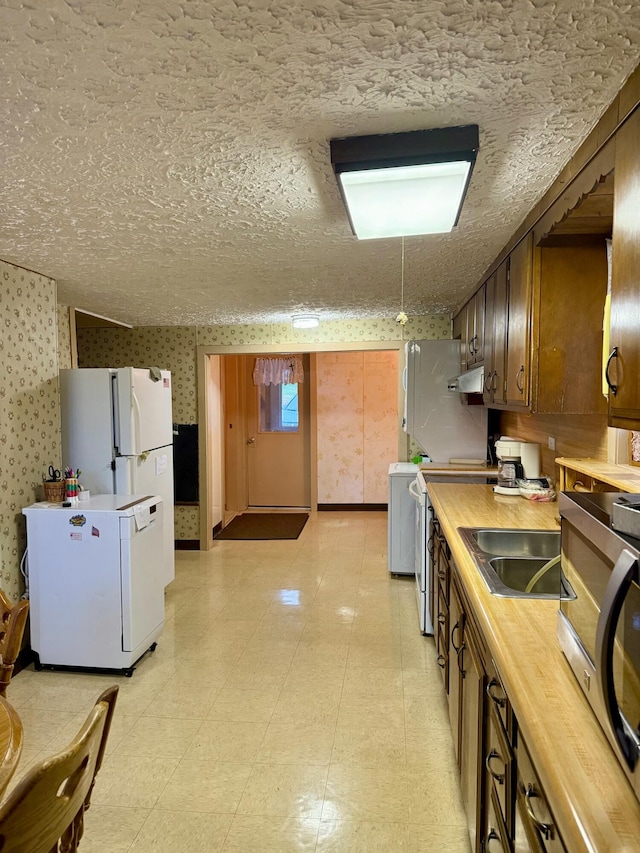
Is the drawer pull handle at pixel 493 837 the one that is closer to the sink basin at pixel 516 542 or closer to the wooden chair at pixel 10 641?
the sink basin at pixel 516 542

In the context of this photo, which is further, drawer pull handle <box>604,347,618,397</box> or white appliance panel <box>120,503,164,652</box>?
white appliance panel <box>120,503,164,652</box>

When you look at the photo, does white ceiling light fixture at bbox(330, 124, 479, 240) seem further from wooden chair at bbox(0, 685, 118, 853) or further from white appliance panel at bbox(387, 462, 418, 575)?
white appliance panel at bbox(387, 462, 418, 575)

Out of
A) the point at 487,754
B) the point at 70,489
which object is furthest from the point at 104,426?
the point at 487,754

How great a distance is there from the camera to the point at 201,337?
5.07 metres

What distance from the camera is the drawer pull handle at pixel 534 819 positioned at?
2.82 ft

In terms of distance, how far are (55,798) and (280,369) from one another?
6.12 meters

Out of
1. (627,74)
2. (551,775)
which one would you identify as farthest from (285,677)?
(627,74)

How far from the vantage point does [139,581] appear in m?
2.85

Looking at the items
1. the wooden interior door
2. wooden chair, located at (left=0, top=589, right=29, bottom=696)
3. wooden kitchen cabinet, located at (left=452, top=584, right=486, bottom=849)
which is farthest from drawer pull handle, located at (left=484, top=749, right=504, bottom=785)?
the wooden interior door

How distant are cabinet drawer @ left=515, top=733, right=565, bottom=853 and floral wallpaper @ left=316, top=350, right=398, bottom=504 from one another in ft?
18.8

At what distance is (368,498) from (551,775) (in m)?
6.10

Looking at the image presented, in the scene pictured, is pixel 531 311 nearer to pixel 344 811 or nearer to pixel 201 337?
pixel 344 811

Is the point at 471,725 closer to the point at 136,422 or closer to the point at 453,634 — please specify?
the point at 453,634

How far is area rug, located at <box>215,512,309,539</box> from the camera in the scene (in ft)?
18.8
